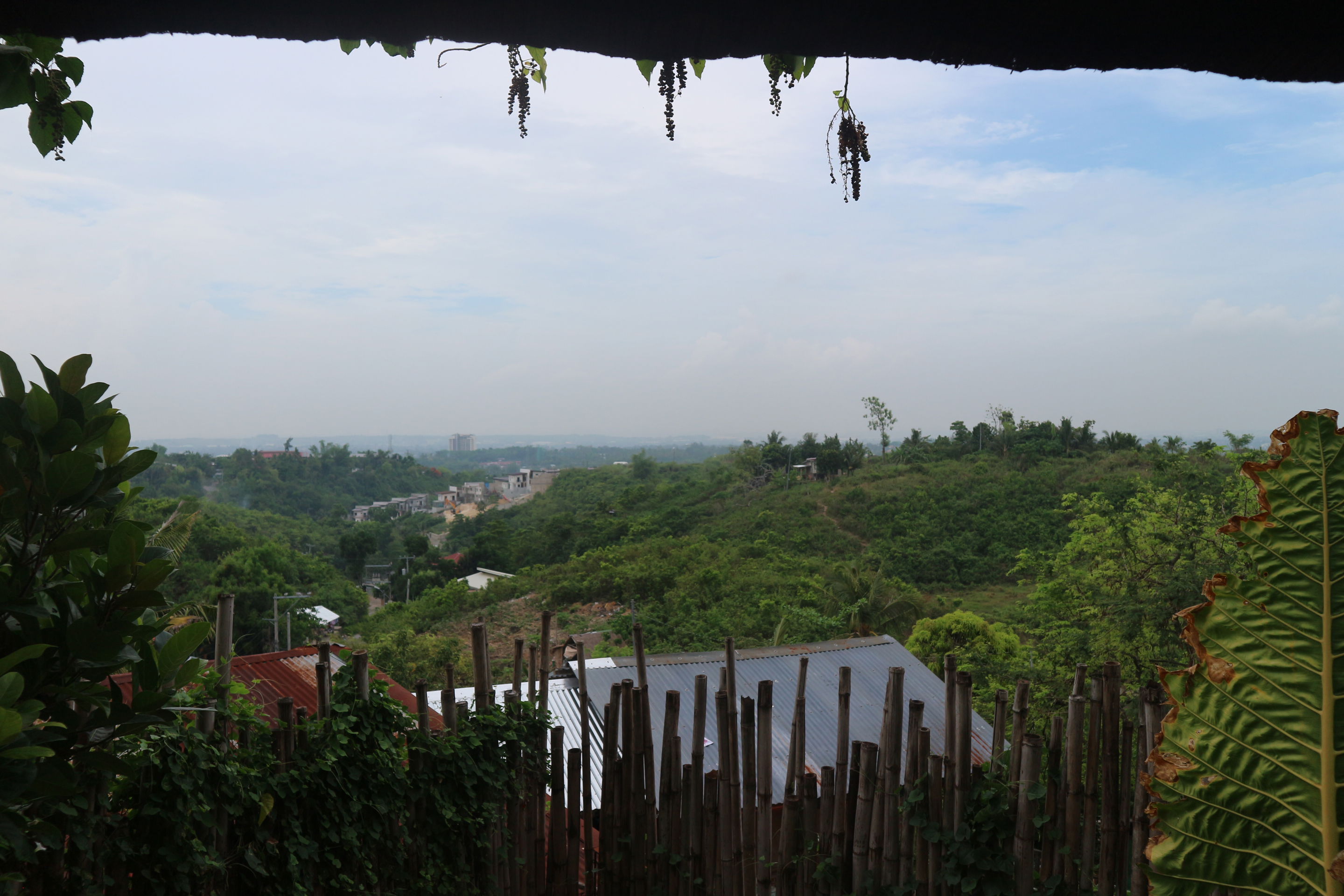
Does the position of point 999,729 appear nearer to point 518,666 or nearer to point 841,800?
point 841,800

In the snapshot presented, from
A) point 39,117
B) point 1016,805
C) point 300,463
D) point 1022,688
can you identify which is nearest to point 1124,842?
point 1016,805

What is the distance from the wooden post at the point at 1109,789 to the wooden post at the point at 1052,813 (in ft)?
0.34

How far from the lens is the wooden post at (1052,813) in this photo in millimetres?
2238

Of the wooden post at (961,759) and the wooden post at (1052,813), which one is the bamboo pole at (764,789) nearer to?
the wooden post at (961,759)

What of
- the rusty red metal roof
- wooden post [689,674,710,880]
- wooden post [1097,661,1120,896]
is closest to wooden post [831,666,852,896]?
wooden post [689,674,710,880]

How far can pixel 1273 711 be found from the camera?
0.70 m

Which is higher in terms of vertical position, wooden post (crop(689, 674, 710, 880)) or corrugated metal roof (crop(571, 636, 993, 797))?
wooden post (crop(689, 674, 710, 880))

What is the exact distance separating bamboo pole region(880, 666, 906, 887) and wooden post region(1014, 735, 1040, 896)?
0.32 metres

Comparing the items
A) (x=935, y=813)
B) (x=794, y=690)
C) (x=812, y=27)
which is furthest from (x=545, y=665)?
(x=794, y=690)

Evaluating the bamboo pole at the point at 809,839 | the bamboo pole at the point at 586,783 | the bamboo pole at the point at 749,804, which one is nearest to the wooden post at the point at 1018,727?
the bamboo pole at the point at 809,839

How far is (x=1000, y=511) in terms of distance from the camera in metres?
22.0

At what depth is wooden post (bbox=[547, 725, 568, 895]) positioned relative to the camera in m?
2.77

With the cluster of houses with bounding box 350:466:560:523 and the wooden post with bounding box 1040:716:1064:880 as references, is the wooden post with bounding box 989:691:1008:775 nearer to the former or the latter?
the wooden post with bounding box 1040:716:1064:880

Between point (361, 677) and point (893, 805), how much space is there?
5.19 ft
